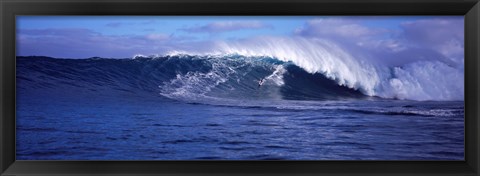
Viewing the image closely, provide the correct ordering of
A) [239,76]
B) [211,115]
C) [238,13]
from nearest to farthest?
[238,13] → [211,115] → [239,76]

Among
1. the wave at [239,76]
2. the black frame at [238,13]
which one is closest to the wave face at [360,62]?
the wave at [239,76]

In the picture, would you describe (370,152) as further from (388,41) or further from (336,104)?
(388,41)

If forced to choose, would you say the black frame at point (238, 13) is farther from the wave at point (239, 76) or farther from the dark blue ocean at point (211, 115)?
the wave at point (239, 76)

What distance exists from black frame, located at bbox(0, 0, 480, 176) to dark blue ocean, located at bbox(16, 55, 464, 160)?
0.16 metres

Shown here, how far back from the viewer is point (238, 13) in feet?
7.23

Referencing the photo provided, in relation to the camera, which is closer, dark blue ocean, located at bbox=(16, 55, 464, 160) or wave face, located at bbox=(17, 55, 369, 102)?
dark blue ocean, located at bbox=(16, 55, 464, 160)

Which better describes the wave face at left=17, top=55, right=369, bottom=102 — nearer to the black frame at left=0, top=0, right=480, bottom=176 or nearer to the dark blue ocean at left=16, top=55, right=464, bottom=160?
the dark blue ocean at left=16, top=55, right=464, bottom=160

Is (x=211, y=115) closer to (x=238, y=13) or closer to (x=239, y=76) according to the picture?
(x=239, y=76)

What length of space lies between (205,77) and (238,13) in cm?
144

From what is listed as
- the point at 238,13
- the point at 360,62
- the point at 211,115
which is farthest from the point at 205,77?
the point at 238,13

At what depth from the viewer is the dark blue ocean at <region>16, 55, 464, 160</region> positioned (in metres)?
2.67

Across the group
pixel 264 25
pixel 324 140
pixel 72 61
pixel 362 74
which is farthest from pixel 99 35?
pixel 362 74

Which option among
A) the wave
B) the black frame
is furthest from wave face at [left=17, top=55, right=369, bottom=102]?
the black frame

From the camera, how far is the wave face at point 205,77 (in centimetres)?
338
